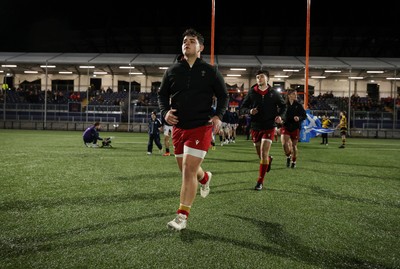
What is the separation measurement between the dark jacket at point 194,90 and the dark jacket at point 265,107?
312 cm

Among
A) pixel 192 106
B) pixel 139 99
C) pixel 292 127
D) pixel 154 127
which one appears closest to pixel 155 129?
pixel 154 127

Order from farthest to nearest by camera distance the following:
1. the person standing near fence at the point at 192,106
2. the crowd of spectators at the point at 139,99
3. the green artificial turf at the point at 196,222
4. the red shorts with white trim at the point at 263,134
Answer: the crowd of spectators at the point at 139,99 → the red shorts with white trim at the point at 263,134 → the person standing near fence at the point at 192,106 → the green artificial turf at the point at 196,222

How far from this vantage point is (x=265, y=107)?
24.5 ft

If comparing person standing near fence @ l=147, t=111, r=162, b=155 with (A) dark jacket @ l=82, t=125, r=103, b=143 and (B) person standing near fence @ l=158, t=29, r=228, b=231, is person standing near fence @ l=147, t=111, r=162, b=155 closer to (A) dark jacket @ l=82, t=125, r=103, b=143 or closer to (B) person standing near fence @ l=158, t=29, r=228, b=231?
(A) dark jacket @ l=82, t=125, r=103, b=143

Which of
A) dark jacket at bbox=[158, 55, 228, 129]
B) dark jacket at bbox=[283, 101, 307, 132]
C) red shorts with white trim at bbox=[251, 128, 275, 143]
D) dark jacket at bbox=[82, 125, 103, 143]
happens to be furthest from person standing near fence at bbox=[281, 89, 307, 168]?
dark jacket at bbox=[82, 125, 103, 143]

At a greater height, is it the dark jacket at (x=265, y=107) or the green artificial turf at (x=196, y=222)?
the dark jacket at (x=265, y=107)

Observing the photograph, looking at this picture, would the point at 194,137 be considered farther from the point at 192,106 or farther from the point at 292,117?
the point at 292,117

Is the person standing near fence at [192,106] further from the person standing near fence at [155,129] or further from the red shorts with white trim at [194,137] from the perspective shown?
the person standing near fence at [155,129]

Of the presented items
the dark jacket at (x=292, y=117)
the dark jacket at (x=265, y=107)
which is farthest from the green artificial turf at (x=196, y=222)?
the dark jacket at (x=292, y=117)

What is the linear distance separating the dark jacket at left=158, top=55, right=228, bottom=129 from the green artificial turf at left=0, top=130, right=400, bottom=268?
137cm

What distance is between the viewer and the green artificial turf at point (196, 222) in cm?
319

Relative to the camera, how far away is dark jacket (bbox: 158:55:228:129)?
14.2ft

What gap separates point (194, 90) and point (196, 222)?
1.71 metres

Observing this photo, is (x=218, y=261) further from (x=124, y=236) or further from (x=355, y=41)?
(x=355, y=41)
